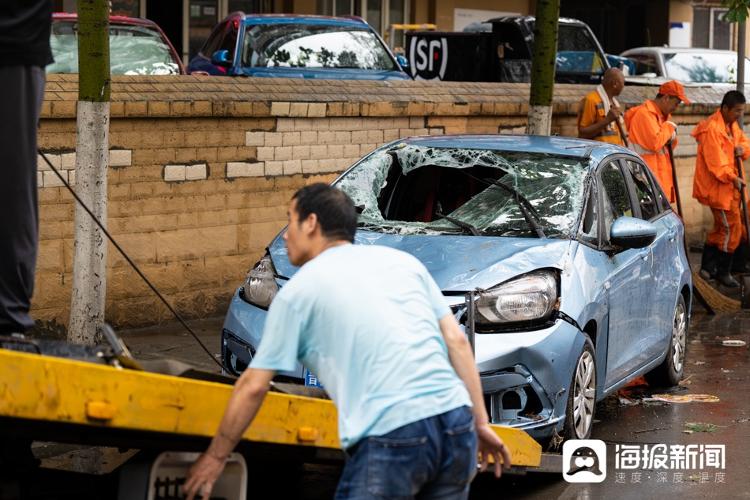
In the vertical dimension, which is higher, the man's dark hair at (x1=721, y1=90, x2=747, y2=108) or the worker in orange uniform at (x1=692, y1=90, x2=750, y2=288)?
the man's dark hair at (x1=721, y1=90, x2=747, y2=108)

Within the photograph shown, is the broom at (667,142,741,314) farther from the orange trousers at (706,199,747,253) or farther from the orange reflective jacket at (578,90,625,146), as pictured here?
the orange trousers at (706,199,747,253)

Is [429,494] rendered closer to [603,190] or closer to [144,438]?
[144,438]

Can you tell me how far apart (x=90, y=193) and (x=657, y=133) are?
18.9 feet

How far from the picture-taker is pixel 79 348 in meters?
4.52

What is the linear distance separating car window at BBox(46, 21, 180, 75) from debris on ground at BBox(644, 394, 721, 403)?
6.57 m

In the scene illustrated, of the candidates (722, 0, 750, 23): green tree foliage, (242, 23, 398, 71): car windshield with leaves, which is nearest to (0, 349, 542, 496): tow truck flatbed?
(722, 0, 750, 23): green tree foliage

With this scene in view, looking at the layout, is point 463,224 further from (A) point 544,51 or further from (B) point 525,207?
(A) point 544,51

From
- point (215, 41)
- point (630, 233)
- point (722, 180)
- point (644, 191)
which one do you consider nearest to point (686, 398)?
point (644, 191)

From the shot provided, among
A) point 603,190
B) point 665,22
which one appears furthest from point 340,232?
point 665,22

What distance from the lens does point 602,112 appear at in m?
12.9

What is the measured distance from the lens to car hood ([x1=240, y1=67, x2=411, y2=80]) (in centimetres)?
1548

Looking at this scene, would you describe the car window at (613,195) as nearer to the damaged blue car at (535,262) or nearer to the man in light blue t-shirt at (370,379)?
the damaged blue car at (535,262)

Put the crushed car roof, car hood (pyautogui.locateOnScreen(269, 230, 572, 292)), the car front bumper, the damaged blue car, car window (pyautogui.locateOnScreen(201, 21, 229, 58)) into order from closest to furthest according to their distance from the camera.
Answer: the car front bumper < the damaged blue car < car hood (pyautogui.locateOnScreen(269, 230, 572, 292)) < the crushed car roof < car window (pyautogui.locateOnScreen(201, 21, 229, 58))

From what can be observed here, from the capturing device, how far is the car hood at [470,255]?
6719 millimetres
